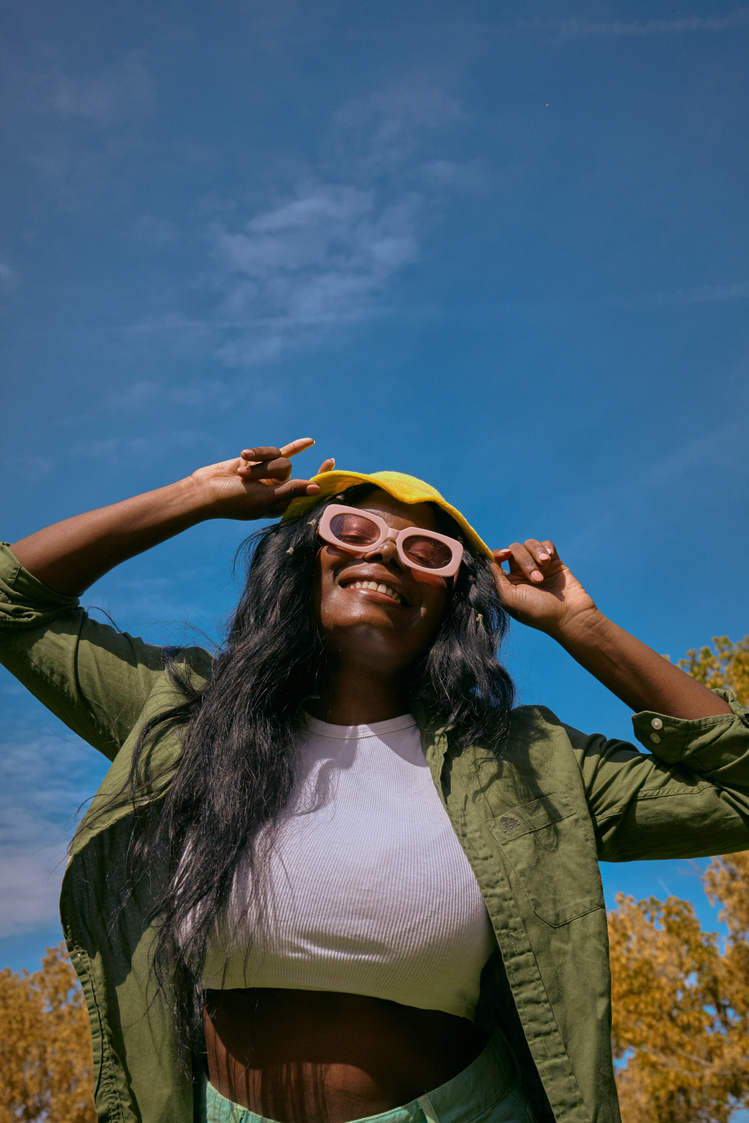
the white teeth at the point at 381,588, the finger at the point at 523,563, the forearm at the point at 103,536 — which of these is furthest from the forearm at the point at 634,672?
the forearm at the point at 103,536

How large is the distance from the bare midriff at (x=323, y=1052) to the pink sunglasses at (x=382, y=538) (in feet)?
4.39

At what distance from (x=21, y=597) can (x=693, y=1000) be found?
43.2ft

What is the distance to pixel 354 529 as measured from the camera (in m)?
2.91

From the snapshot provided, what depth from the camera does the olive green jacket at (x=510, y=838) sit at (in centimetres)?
222

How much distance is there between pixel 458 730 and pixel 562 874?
1.77ft

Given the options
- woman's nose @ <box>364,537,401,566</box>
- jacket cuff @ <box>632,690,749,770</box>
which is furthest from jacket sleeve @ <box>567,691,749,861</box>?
woman's nose @ <box>364,537,401,566</box>

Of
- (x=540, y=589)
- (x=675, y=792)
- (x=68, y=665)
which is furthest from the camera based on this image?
(x=540, y=589)

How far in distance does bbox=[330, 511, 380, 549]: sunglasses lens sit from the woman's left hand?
55 cm

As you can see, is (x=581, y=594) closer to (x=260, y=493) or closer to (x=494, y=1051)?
(x=260, y=493)

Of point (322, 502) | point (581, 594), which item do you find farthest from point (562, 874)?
point (322, 502)

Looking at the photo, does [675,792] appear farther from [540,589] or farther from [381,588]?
[381,588]

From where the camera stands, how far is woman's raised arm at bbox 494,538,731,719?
2764mm

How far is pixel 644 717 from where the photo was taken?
269 centimetres

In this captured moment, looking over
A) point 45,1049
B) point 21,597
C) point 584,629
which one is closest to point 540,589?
point 584,629
